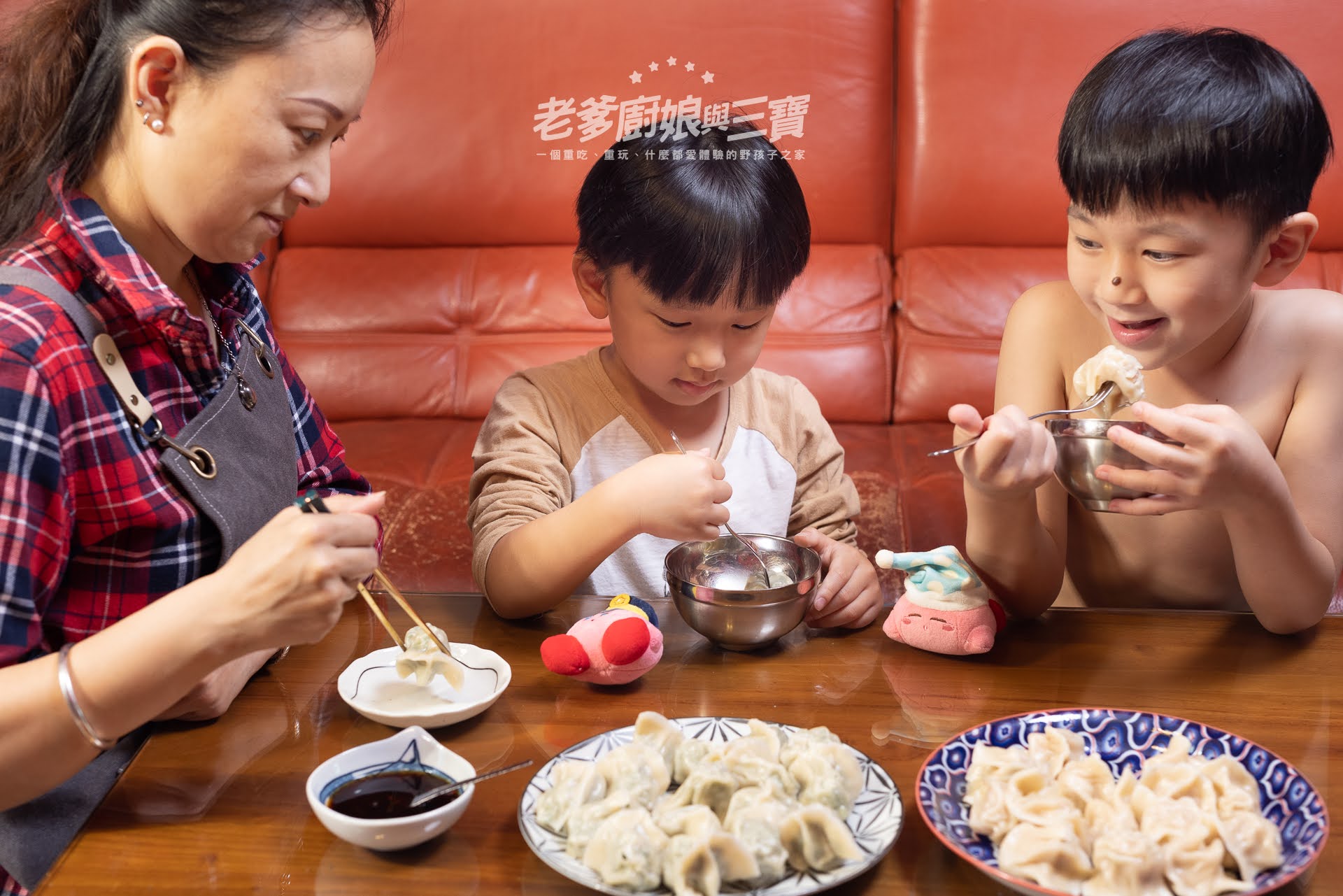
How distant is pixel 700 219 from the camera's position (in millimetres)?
1494

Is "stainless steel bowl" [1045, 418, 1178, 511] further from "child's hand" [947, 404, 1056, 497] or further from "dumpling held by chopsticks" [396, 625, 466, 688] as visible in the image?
"dumpling held by chopsticks" [396, 625, 466, 688]

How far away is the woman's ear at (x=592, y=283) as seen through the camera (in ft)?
5.29

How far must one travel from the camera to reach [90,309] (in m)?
1.11

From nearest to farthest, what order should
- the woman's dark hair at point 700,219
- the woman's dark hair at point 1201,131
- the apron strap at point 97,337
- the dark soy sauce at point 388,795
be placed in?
the dark soy sauce at point 388,795 < the apron strap at point 97,337 < the woman's dark hair at point 1201,131 < the woman's dark hair at point 700,219

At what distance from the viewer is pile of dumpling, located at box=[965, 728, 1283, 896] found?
84 centimetres

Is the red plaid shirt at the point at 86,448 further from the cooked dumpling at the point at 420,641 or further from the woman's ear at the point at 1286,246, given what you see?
the woman's ear at the point at 1286,246

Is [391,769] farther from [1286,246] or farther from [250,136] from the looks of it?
[1286,246]

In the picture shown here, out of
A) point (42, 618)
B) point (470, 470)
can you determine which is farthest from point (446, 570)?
point (42, 618)

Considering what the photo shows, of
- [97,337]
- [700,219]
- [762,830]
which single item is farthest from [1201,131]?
[97,337]

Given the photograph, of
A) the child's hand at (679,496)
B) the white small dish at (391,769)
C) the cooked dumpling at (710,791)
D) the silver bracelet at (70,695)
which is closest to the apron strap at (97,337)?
the silver bracelet at (70,695)

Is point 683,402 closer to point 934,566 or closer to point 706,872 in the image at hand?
point 934,566

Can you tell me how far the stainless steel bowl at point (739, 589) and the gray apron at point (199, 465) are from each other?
0.45 metres

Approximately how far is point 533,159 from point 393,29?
0.49 m

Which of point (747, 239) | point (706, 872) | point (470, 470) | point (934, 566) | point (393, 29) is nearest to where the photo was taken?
point (706, 872)
